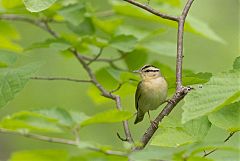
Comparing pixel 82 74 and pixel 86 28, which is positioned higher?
pixel 86 28

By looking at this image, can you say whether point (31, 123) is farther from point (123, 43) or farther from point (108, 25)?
point (108, 25)

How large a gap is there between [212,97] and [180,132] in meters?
0.32

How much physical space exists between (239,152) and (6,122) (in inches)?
37.3

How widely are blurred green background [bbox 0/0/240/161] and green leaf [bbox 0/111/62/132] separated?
13.3ft

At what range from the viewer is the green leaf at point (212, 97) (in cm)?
166

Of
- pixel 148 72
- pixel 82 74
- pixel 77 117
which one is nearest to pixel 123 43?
pixel 148 72

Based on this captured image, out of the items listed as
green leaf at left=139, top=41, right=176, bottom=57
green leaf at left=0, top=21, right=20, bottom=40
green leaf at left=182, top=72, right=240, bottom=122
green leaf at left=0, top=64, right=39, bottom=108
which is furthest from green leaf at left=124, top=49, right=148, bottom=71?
green leaf at left=182, top=72, right=240, bottom=122

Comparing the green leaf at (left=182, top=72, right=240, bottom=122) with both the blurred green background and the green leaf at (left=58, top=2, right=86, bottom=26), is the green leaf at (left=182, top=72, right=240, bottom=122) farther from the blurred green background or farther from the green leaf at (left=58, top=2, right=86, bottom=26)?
the blurred green background

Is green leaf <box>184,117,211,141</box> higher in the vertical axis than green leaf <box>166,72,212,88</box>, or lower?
lower

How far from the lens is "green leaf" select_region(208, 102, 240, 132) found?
190 centimetres

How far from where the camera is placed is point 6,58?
9.23 feet

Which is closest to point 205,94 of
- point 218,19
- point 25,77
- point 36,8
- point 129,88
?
point 36,8

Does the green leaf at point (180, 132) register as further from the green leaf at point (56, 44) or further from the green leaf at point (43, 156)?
the green leaf at point (56, 44)

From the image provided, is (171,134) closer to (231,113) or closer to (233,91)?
(231,113)
